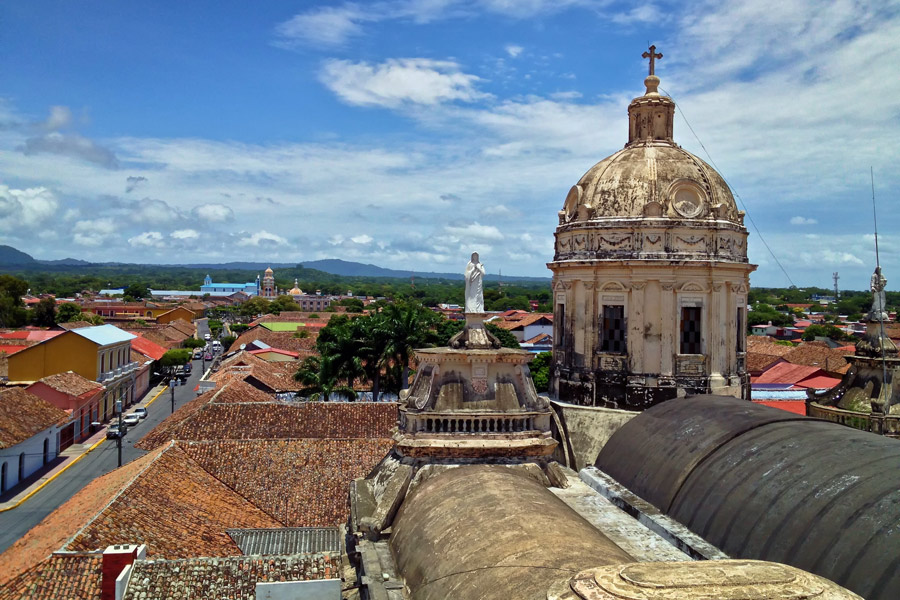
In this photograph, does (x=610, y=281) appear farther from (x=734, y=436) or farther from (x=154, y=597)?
(x=154, y=597)

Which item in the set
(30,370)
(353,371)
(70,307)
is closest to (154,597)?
(353,371)

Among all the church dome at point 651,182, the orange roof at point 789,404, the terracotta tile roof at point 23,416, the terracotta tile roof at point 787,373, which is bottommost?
the terracotta tile roof at point 23,416

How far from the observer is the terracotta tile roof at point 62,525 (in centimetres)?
1584

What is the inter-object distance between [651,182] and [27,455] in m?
30.7

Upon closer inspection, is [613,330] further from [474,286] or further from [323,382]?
[323,382]

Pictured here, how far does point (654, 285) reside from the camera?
16.8 metres

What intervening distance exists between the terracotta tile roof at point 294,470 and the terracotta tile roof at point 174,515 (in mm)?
418

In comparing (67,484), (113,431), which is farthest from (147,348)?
(67,484)

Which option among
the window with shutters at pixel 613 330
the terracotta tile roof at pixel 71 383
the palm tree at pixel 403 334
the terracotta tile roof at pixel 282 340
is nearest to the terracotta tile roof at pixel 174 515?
the window with shutters at pixel 613 330

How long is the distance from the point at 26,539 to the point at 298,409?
1100 centimetres

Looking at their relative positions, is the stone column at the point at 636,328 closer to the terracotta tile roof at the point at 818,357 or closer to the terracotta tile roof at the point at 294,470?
the terracotta tile roof at the point at 294,470

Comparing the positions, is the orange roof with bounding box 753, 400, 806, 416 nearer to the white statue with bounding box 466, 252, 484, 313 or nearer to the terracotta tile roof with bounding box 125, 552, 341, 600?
the white statue with bounding box 466, 252, 484, 313

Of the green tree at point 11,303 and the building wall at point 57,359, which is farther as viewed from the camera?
the green tree at point 11,303

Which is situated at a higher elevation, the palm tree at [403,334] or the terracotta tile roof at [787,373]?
the palm tree at [403,334]
